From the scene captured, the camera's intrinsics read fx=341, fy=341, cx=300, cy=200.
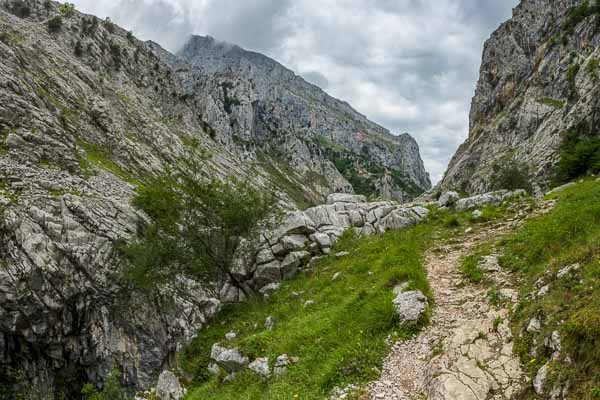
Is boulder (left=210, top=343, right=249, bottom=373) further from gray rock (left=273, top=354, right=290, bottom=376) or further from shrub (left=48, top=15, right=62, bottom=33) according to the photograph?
shrub (left=48, top=15, right=62, bottom=33)

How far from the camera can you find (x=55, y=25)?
8869 cm

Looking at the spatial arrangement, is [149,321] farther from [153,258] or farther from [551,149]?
[551,149]

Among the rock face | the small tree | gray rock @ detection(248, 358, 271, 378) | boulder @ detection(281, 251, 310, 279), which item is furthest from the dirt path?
the rock face

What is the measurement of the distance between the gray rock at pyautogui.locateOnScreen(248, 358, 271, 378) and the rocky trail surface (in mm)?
4148

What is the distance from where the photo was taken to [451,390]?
7875 mm

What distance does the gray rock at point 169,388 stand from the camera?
15212 mm

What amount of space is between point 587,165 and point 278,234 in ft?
125

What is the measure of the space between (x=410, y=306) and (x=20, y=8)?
405ft

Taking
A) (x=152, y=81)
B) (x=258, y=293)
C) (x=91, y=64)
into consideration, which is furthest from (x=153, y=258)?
(x=152, y=81)

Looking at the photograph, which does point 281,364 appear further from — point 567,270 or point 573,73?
point 573,73

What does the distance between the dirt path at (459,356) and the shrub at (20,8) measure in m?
122

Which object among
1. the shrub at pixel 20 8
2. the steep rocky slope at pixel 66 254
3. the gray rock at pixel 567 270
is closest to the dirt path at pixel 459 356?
the gray rock at pixel 567 270

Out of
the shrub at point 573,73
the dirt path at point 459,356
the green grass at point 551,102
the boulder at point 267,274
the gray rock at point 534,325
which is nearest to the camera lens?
the dirt path at point 459,356

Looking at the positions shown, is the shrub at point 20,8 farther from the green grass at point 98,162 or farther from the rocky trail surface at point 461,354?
the rocky trail surface at point 461,354
